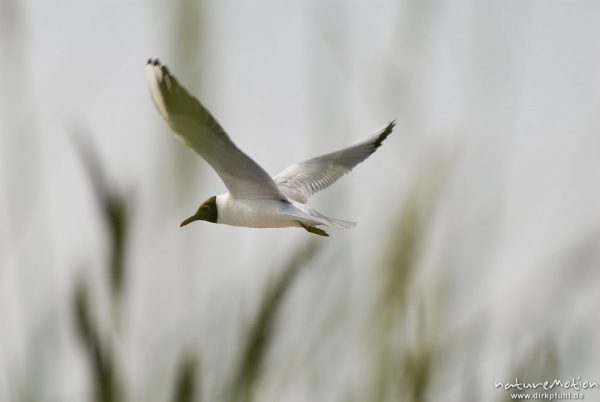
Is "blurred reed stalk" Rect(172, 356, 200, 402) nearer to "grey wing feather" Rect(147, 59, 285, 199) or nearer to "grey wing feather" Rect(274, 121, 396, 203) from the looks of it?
"grey wing feather" Rect(147, 59, 285, 199)

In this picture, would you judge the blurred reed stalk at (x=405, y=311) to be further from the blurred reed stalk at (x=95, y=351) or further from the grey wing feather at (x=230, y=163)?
the grey wing feather at (x=230, y=163)

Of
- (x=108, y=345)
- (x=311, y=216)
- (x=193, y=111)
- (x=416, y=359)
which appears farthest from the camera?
(x=311, y=216)

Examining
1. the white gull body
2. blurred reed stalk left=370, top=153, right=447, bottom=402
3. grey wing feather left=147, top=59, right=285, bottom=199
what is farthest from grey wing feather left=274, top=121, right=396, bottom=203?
blurred reed stalk left=370, top=153, right=447, bottom=402

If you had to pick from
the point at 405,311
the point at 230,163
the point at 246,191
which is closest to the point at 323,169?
the point at 246,191

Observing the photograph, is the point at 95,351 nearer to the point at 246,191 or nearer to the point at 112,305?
the point at 112,305

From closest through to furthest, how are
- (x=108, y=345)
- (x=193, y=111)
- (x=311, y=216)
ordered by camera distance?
(x=108, y=345) < (x=193, y=111) < (x=311, y=216)

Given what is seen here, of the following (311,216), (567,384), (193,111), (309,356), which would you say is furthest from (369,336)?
(311,216)

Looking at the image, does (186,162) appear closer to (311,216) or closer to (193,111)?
(193,111)

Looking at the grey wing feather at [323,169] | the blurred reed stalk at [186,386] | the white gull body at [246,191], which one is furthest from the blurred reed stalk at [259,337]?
the grey wing feather at [323,169]
